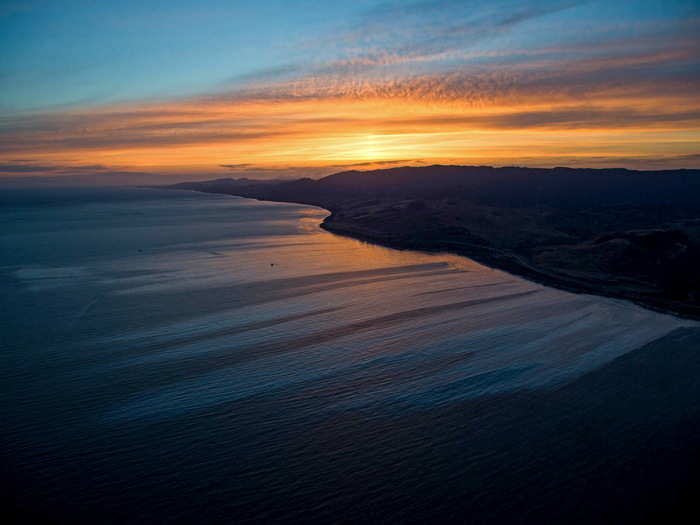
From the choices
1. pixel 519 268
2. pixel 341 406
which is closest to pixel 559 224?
pixel 519 268

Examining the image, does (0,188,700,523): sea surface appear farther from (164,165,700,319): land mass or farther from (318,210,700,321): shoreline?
(164,165,700,319): land mass

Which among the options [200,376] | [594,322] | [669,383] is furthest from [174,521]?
[594,322]

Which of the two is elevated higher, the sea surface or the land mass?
the land mass

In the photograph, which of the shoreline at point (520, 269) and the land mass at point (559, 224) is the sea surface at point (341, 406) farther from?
the land mass at point (559, 224)

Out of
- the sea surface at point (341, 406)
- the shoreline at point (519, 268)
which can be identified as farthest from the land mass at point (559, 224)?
the sea surface at point (341, 406)

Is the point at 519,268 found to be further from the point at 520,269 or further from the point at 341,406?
the point at 341,406

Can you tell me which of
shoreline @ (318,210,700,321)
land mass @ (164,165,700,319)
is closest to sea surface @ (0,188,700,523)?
shoreline @ (318,210,700,321)

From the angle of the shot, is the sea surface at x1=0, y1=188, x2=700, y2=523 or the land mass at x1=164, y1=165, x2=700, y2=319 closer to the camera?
the sea surface at x1=0, y1=188, x2=700, y2=523
